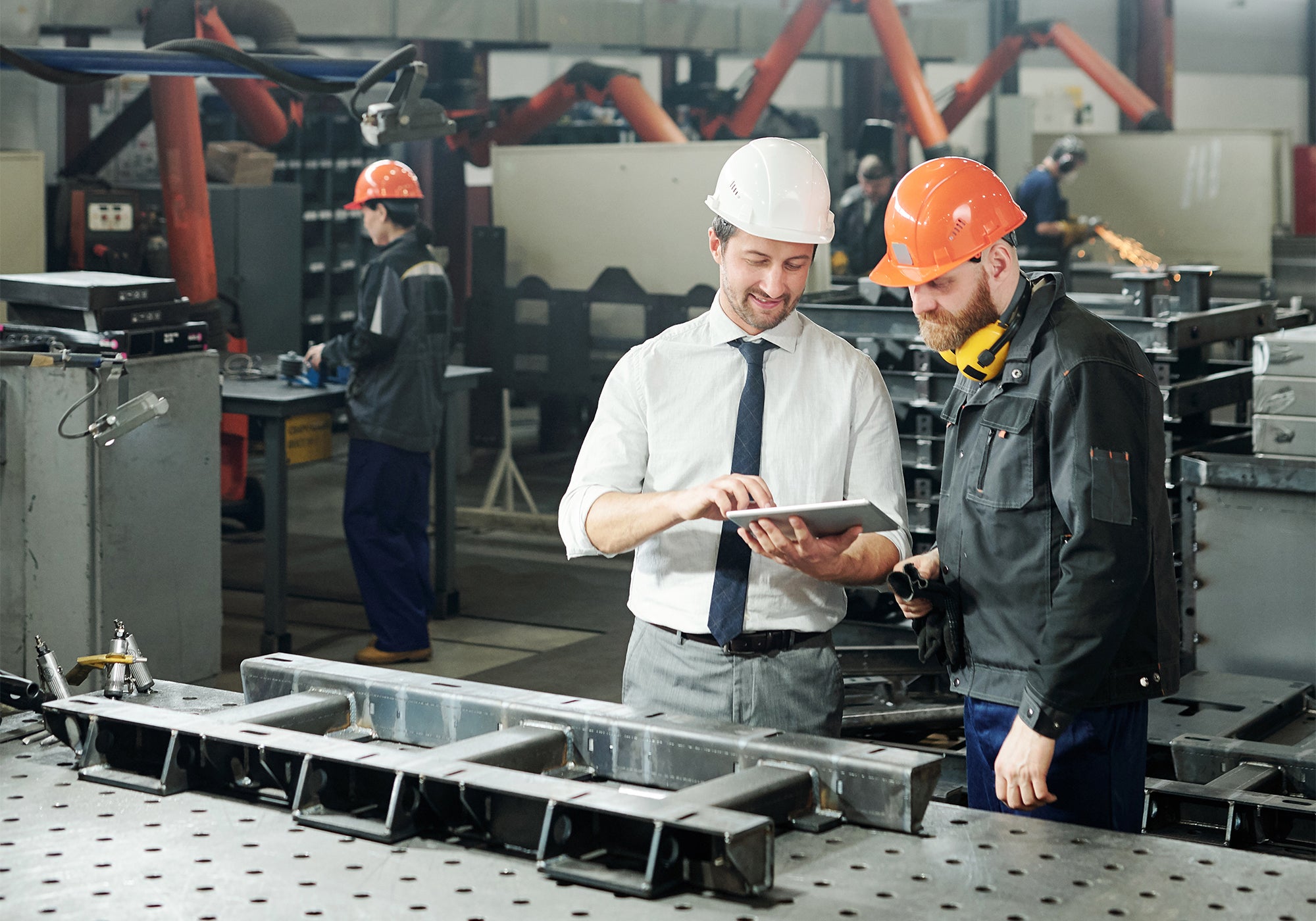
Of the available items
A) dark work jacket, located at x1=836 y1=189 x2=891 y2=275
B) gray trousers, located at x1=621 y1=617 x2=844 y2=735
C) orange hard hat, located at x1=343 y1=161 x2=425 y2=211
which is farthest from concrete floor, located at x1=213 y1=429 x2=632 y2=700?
gray trousers, located at x1=621 y1=617 x2=844 y2=735

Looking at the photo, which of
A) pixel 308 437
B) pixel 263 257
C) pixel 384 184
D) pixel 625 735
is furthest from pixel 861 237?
pixel 625 735

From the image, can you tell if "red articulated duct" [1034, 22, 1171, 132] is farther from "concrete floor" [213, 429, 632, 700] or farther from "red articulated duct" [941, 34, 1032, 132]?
"concrete floor" [213, 429, 632, 700]

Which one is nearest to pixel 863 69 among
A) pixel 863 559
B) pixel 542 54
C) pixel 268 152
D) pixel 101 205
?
pixel 542 54

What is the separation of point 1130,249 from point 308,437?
5.71 m

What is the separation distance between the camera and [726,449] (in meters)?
2.19

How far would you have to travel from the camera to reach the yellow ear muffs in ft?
6.88

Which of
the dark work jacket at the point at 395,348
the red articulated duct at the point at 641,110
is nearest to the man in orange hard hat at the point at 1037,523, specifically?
the dark work jacket at the point at 395,348

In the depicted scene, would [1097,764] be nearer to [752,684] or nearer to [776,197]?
[752,684]

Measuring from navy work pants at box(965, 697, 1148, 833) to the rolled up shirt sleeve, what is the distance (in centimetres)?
60

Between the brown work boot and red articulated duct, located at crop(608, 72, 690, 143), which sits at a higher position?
red articulated duct, located at crop(608, 72, 690, 143)

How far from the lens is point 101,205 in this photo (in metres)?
7.23

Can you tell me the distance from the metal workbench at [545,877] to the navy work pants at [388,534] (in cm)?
352

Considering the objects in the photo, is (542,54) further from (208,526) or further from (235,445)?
(208,526)

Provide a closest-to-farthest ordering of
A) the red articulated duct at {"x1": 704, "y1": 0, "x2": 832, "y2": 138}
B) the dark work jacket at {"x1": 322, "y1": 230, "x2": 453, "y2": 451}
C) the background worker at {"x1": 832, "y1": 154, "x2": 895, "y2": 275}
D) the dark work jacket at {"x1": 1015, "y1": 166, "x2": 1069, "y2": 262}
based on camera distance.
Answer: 1. the dark work jacket at {"x1": 322, "y1": 230, "x2": 453, "y2": 451}
2. the background worker at {"x1": 832, "y1": 154, "x2": 895, "y2": 275}
3. the red articulated duct at {"x1": 704, "y1": 0, "x2": 832, "y2": 138}
4. the dark work jacket at {"x1": 1015, "y1": 166, "x2": 1069, "y2": 262}
